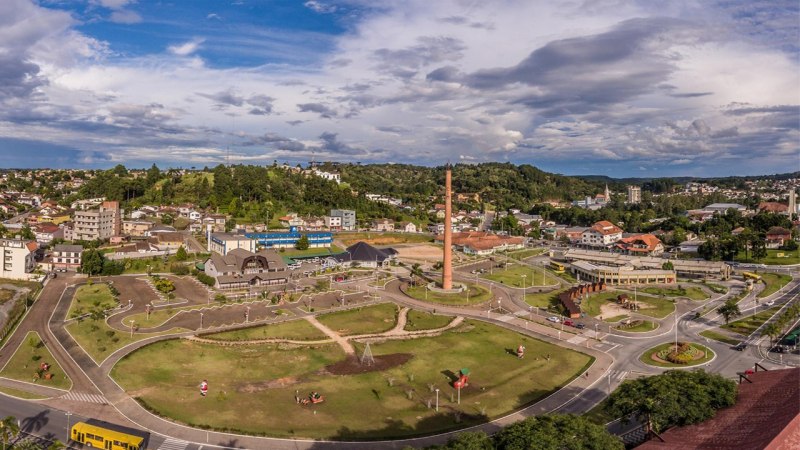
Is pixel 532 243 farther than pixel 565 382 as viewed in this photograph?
Yes

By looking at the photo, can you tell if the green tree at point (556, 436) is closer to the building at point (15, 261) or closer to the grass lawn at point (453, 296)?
the grass lawn at point (453, 296)

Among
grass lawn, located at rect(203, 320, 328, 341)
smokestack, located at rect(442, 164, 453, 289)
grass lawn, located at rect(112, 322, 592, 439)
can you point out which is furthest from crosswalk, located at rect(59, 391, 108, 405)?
smokestack, located at rect(442, 164, 453, 289)

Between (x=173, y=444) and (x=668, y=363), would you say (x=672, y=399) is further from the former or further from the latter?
(x=173, y=444)

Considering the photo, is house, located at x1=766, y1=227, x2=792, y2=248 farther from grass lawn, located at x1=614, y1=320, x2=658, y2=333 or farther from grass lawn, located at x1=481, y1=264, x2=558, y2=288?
grass lawn, located at x1=614, y1=320, x2=658, y2=333

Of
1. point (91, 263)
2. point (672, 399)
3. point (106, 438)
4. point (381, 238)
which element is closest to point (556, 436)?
point (672, 399)

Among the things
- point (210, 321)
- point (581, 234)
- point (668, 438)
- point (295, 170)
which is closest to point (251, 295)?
point (210, 321)

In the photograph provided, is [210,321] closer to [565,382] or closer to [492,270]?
[565,382]
